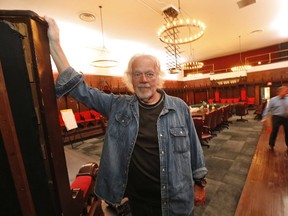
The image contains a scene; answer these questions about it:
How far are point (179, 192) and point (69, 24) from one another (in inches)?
274

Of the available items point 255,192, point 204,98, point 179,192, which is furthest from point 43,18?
point 204,98

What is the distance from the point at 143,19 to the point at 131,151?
630 centimetres

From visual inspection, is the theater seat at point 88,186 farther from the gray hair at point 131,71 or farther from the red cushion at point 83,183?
the gray hair at point 131,71

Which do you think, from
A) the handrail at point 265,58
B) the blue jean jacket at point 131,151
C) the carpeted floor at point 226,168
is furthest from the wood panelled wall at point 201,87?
the blue jean jacket at point 131,151

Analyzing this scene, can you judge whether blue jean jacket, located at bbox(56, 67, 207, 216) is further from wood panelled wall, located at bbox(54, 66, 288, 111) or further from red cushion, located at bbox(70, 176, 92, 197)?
wood panelled wall, located at bbox(54, 66, 288, 111)

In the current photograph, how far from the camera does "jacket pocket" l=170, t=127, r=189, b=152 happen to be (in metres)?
1.19

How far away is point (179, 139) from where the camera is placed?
1.20 metres

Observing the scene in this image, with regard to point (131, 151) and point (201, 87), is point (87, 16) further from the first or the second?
point (201, 87)

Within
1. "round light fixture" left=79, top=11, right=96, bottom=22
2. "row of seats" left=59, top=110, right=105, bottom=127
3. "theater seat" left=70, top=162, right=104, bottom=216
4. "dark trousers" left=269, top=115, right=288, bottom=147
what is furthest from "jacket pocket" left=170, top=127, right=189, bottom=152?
"row of seats" left=59, top=110, right=105, bottom=127

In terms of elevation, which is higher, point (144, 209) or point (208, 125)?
point (144, 209)

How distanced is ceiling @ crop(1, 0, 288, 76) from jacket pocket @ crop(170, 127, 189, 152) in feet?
10.7

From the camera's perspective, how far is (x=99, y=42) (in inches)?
328

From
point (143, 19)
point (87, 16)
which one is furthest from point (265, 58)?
point (87, 16)

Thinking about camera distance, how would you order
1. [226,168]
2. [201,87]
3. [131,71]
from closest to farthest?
[131,71] → [226,168] → [201,87]
